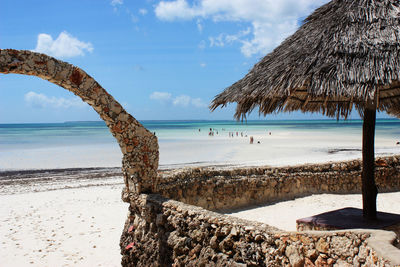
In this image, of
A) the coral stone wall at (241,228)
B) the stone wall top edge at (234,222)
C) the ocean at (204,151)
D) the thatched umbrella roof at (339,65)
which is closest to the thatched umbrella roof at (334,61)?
the thatched umbrella roof at (339,65)

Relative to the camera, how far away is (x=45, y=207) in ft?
32.7

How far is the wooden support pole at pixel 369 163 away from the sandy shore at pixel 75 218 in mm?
1742

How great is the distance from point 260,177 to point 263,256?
16.7 ft

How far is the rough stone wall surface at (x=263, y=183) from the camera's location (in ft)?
25.2

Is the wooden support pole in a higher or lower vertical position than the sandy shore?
higher

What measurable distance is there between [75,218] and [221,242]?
19.2ft

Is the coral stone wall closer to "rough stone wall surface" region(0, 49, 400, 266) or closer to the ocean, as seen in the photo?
"rough stone wall surface" region(0, 49, 400, 266)

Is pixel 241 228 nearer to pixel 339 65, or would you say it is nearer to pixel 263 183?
pixel 339 65

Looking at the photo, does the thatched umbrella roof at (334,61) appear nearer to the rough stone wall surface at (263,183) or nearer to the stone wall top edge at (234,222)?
the stone wall top edge at (234,222)

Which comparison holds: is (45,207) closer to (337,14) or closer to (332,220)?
(332,220)

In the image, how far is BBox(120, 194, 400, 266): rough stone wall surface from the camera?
2.92m

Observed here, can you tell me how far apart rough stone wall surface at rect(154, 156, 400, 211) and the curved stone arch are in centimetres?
132

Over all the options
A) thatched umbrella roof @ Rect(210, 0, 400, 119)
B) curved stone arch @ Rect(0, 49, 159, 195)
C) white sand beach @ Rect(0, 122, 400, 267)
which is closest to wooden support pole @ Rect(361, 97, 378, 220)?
thatched umbrella roof @ Rect(210, 0, 400, 119)

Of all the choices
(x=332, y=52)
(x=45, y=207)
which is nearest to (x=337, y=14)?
(x=332, y=52)
